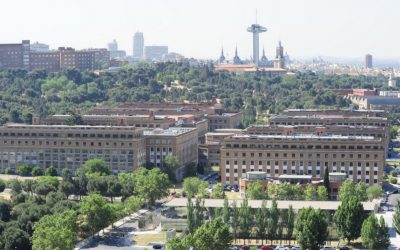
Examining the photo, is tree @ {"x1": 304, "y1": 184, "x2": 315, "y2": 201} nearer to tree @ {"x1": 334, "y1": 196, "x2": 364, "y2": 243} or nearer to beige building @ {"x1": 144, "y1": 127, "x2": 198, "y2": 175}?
tree @ {"x1": 334, "y1": 196, "x2": 364, "y2": 243}

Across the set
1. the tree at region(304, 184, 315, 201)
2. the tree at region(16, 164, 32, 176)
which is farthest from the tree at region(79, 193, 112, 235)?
the tree at region(16, 164, 32, 176)

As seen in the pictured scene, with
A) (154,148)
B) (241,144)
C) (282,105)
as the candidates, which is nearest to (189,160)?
(154,148)

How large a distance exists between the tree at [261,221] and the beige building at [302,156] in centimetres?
1411

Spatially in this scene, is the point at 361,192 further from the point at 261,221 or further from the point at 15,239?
the point at 15,239

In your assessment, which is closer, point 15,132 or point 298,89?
point 15,132

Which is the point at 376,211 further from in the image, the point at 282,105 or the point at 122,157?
the point at 282,105

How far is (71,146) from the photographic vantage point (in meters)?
62.8

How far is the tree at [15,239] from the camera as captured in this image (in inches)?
1560

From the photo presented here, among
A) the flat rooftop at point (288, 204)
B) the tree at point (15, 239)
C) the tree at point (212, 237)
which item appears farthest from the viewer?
the flat rooftop at point (288, 204)

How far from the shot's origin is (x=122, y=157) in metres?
62.0

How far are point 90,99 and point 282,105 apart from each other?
2102 cm

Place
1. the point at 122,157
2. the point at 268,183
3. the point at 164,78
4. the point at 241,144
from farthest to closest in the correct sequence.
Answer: the point at 164,78 → the point at 122,157 → the point at 241,144 → the point at 268,183

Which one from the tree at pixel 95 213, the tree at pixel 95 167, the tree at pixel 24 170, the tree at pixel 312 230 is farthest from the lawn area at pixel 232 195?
the tree at pixel 24 170

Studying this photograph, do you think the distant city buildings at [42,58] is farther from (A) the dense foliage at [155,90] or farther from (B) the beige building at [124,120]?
(B) the beige building at [124,120]
